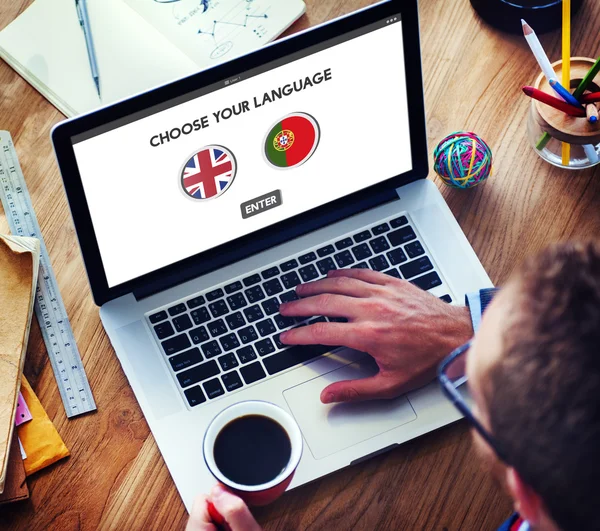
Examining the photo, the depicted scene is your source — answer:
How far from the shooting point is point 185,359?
1.00 metres

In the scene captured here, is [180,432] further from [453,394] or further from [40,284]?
[453,394]

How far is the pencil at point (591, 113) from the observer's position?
1.00m

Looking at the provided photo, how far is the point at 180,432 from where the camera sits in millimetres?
970

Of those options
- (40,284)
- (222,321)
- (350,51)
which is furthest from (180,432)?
(350,51)

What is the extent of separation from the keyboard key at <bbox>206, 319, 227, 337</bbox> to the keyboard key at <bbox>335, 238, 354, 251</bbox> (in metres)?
0.19

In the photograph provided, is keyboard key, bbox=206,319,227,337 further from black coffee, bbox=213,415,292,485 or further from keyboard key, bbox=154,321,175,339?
black coffee, bbox=213,415,292,485

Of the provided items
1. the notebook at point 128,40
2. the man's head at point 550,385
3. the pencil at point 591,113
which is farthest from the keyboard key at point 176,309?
the pencil at point 591,113

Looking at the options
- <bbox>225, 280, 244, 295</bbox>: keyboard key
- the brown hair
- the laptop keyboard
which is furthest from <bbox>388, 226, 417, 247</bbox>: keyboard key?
the brown hair

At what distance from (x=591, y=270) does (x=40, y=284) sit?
72 cm

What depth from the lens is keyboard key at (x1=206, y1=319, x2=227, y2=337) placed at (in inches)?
39.6

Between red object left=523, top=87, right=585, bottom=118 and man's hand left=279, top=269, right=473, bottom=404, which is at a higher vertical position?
red object left=523, top=87, right=585, bottom=118

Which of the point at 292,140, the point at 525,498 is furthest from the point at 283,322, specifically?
the point at 525,498

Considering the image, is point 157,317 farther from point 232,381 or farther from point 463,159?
point 463,159

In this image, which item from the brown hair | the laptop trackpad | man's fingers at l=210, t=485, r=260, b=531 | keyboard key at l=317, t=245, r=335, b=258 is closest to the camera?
the brown hair
